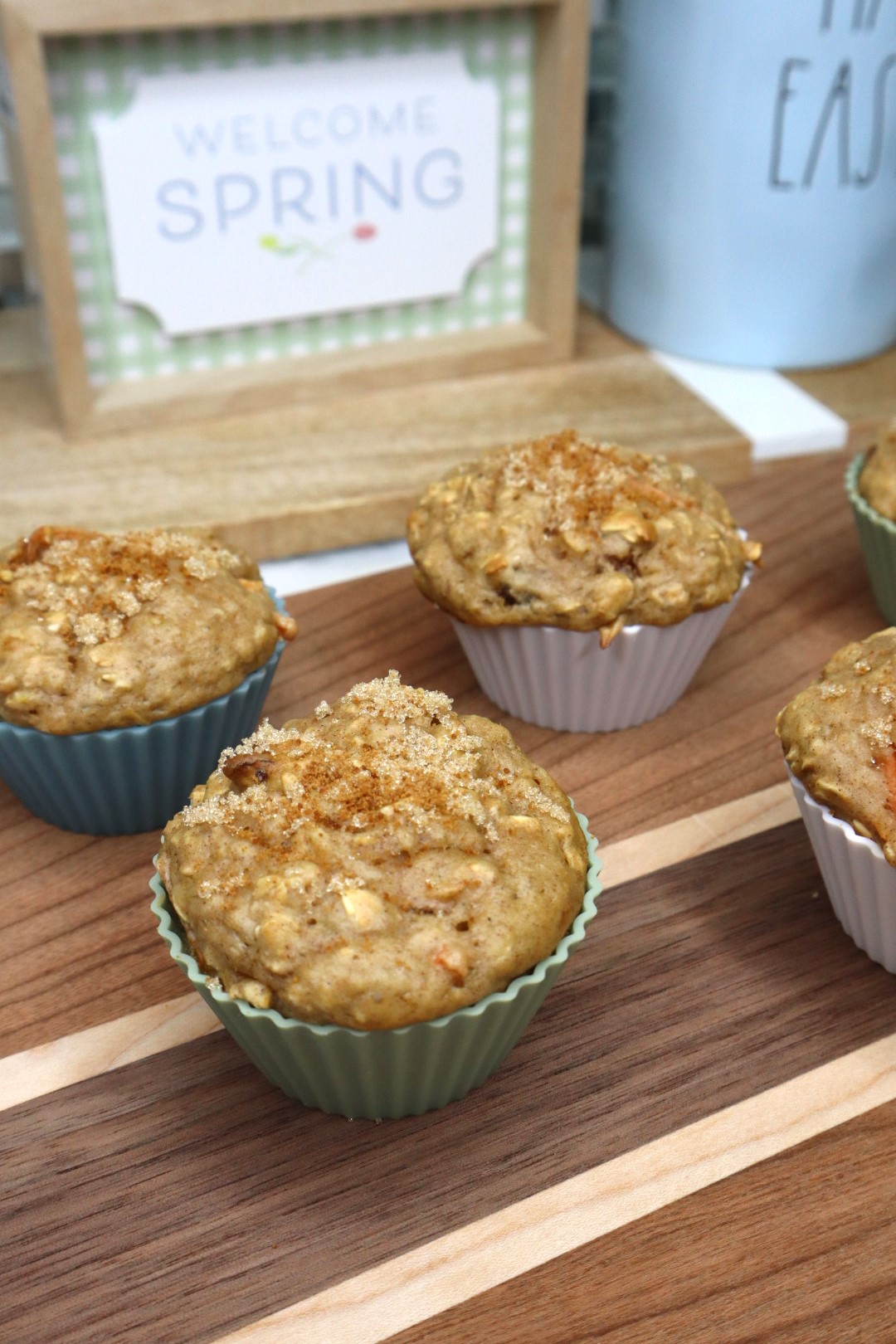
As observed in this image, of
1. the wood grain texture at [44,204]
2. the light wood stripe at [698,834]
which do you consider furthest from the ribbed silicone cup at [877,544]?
the wood grain texture at [44,204]

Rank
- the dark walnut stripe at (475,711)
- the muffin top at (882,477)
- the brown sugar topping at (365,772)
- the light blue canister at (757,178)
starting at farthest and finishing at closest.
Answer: the light blue canister at (757,178), the muffin top at (882,477), the dark walnut stripe at (475,711), the brown sugar topping at (365,772)

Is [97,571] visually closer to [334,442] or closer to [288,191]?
[334,442]

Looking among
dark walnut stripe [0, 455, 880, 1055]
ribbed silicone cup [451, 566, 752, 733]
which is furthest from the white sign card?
ribbed silicone cup [451, 566, 752, 733]

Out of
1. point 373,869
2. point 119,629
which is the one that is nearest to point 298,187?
point 119,629

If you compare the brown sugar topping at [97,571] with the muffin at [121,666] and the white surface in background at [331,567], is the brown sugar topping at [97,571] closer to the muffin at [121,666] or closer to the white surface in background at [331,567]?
the muffin at [121,666]

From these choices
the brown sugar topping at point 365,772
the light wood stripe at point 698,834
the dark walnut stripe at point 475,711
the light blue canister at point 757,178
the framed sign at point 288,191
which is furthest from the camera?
the light blue canister at point 757,178

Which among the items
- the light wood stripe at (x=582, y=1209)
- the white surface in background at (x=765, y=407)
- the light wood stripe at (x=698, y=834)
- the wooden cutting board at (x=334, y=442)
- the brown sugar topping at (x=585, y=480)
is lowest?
the light wood stripe at (x=698, y=834)

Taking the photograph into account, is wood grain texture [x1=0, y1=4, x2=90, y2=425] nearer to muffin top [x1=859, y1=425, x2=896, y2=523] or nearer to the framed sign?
the framed sign
